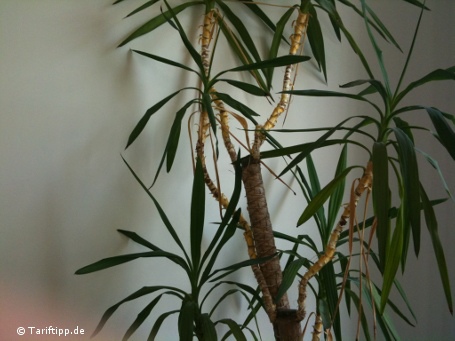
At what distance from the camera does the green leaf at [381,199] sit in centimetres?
104

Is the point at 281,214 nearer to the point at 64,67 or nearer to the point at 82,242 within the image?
the point at 82,242

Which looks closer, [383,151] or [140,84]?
[383,151]

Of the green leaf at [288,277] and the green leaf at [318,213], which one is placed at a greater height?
the green leaf at [318,213]

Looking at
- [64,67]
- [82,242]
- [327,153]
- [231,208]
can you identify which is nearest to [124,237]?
[82,242]

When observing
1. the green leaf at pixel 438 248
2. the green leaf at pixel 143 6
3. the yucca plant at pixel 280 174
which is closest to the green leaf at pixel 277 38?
the yucca plant at pixel 280 174

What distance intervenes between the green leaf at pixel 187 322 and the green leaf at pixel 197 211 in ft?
0.43

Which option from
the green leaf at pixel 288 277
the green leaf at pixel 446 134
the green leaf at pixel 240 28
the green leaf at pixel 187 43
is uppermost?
the green leaf at pixel 240 28

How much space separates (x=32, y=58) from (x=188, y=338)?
2.77 ft

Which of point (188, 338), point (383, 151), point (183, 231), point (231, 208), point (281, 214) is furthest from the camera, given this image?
point (281, 214)

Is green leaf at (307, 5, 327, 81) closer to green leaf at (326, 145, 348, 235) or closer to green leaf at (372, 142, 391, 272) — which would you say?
green leaf at (326, 145, 348, 235)

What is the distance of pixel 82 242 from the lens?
5.21 feet

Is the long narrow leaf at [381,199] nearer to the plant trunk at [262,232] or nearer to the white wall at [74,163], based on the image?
the plant trunk at [262,232]

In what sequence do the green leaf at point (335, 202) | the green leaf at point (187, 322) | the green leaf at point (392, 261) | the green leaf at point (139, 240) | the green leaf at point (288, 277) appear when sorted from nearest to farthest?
the green leaf at point (392, 261) → the green leaf at point (187, 322) → the green leaf at point (288, 277) → the green leaf at point (139, 240) → the green leaf at point (335, 202)

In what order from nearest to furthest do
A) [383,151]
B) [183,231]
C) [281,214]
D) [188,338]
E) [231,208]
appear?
1. [383,151]
2. [188,338]
3. [231,208]
4. [183,231]
5. [281,214]
